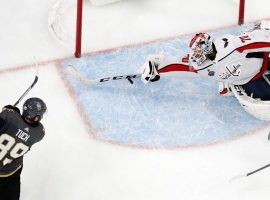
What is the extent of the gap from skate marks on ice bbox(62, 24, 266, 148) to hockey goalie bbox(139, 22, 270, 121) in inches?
6.5

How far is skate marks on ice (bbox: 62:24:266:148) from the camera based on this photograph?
330 cm

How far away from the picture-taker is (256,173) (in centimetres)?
312

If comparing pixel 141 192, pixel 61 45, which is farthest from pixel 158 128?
pixel 61 45

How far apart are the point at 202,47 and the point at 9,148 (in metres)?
1.11

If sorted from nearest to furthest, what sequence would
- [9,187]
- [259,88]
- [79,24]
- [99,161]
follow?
[9,187]
[99,161]
[259,88]
[79,24]

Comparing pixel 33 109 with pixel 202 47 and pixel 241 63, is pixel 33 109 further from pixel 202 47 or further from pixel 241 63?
pixel 241 63

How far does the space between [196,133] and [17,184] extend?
3.29ft

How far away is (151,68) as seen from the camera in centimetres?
341

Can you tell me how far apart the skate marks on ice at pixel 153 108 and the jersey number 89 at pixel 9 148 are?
67cm

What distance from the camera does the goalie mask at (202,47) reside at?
3.17 meters

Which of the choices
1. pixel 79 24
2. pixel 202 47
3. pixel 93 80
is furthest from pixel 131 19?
pixel 202 47

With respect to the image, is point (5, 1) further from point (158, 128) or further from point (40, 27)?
point (158, 128)

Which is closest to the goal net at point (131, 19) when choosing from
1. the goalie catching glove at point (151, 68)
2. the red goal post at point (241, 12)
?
the red goal post at point (241, 12)

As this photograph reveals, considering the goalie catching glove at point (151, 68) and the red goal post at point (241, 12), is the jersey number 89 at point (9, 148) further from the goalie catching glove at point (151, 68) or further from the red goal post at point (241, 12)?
the red goal post at point (241, 12)
